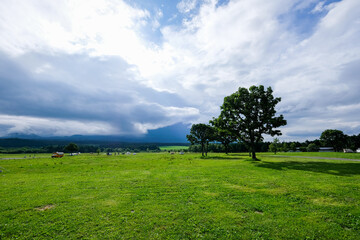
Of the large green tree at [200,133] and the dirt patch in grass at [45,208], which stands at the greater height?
the large green tree at [200,133]

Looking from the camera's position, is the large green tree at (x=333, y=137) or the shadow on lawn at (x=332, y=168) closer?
the shadow on lawn at (x=332, y=168)

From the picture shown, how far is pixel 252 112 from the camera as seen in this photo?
4309 centimetres

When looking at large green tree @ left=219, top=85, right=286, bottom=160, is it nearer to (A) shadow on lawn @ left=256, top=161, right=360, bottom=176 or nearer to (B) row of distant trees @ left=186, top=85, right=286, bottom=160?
(B) row of distant trees @ left=186, top=85, right=286, bottom=160

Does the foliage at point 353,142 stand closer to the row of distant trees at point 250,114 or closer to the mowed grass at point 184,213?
the row of distant trees at point 250,114

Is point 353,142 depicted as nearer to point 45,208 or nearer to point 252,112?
point 252,112

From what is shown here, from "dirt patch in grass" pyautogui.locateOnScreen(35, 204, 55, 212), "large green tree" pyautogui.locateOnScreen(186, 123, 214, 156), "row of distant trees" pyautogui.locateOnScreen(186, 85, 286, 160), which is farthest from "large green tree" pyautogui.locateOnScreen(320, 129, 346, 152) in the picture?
"dirt patch in grass" pyautogui.locateOnScreen(35, 204, 55, 212)

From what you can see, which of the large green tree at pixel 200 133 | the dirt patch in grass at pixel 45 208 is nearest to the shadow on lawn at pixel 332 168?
the dirt patch in grass at pixel 45 208

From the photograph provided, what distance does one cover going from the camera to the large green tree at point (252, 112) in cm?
4203

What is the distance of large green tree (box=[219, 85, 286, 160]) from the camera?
42031 millimetres

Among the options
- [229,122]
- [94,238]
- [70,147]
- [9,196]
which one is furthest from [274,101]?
[70,147]

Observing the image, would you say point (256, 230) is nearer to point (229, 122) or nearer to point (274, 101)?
point (229, 122)

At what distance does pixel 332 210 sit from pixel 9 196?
87.3 ft

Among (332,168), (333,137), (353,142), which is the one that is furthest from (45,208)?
(353,142)

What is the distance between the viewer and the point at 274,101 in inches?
1671
